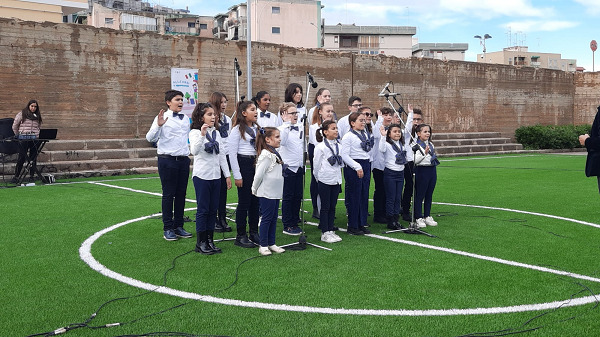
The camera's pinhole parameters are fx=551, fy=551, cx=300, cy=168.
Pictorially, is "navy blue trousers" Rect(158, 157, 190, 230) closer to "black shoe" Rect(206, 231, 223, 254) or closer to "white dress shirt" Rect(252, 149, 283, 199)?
"black shoe" Rect(206, 231, 223, 254)

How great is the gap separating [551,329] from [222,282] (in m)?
2.80

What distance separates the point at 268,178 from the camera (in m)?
6.34

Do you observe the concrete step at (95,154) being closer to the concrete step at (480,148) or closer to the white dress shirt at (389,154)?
the white dress shirt at (389,154)

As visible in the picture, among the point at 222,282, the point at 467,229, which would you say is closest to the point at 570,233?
the point at 467,229

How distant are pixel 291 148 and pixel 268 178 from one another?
117 cm

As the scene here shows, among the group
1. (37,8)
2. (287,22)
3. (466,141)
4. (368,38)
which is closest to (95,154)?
(37,8)

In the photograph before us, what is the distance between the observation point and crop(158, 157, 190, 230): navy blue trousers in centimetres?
714

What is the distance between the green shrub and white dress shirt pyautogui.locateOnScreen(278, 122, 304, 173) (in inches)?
911

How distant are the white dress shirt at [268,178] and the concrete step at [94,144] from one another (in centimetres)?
1185

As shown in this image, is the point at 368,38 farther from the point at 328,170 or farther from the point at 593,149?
the point at 593,149

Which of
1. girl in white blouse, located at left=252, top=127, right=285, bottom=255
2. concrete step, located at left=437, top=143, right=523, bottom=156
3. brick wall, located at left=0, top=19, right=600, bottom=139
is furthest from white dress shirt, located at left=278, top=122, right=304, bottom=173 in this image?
concrete step, located at left=437, top=143, right=523, bottom=156

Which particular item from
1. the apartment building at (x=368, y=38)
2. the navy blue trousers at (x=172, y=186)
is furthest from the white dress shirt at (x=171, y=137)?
the apartment building at (x=368, y=38)

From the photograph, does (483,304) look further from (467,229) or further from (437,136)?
(437,136)

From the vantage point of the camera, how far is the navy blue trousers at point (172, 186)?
7145 millimetres
